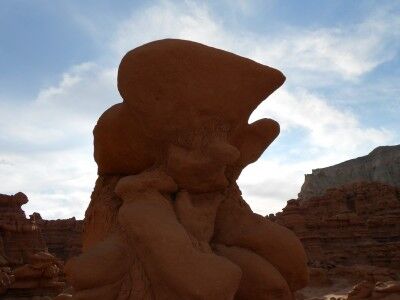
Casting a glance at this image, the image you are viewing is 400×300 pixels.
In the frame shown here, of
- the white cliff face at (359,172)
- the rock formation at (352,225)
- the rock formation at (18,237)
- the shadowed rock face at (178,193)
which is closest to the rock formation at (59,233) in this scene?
the rock formation at (18,237)

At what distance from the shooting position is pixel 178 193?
370 centimetres

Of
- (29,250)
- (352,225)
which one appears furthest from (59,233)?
(352,225)

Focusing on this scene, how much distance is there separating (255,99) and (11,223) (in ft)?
63.5

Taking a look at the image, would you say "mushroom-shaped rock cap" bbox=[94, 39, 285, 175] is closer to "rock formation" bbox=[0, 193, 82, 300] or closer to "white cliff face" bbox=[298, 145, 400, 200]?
"rock formation" bbox=[0, 193, 82, 300]

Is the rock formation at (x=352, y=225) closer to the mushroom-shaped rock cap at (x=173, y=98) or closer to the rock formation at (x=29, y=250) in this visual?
the rock formation at (x=29, y=250)

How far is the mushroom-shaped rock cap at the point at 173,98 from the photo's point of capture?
11.5 feet

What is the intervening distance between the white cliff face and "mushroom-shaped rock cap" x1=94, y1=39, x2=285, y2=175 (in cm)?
4057

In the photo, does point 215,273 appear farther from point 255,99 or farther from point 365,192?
point 365,192

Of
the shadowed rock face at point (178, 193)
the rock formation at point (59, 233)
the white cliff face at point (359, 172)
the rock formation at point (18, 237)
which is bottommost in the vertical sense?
the shadowed rock face at point (178, 193)

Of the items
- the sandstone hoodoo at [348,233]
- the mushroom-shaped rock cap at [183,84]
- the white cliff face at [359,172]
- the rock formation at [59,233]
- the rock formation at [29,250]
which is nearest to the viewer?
the mushroom-shaped rock cap at [183,84]

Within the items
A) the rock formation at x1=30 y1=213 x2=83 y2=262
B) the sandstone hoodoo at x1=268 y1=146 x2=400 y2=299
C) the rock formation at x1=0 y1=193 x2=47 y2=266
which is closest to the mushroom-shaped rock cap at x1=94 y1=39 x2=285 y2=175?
the sandstone hoodoo at x1=268 y1=146 x2=400 y2=299

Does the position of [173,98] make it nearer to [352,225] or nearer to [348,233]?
[348,233]

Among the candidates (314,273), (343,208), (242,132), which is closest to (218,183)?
(242,132)

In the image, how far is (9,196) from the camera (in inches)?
893
